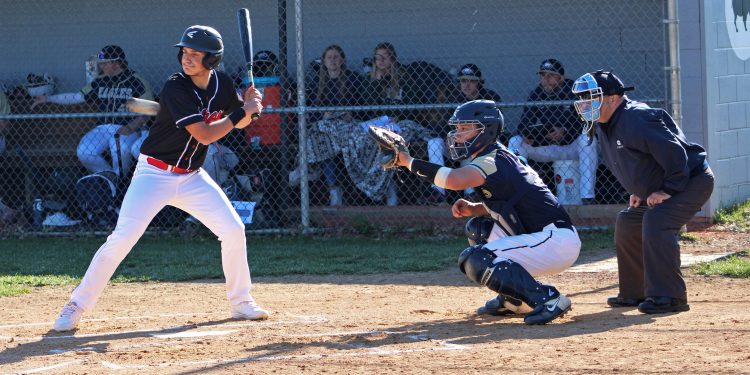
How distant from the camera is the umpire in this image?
5.93m

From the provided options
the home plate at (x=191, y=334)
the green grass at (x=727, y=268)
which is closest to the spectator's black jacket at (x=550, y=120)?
the green grass at (x=727, y=268)

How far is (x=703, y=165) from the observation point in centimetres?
617

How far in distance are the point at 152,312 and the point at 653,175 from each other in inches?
122

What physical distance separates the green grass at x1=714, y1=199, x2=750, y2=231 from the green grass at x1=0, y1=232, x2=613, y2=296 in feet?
4.12

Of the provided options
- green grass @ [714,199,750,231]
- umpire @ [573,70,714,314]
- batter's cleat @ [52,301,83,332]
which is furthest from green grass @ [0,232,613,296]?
umpire @ [573,70,714,314]

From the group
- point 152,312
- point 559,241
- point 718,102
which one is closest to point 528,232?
point 559,241

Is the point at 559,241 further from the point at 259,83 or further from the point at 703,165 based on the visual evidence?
the point at 259,83

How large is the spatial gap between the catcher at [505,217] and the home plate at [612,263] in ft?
7.14

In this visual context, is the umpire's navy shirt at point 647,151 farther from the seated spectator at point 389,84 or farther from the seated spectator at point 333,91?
the seated spectator at point 333,91

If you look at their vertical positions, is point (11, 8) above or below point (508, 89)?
above

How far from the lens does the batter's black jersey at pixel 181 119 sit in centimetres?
581

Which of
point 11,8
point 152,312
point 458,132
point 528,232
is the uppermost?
point 11,8

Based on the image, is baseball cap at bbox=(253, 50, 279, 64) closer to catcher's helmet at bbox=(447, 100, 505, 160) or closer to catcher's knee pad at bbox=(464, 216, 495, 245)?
catcher's knee pad at bbox=(464, 216, 495, 245)

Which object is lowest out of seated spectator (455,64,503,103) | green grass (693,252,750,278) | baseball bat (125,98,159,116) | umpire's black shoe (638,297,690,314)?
green grass (693,252,750,278)
